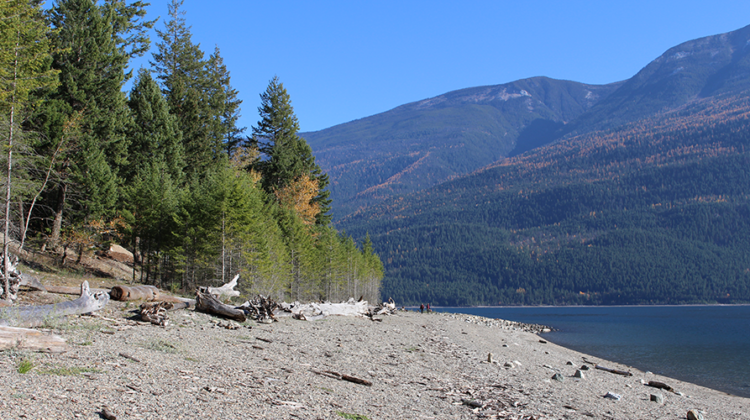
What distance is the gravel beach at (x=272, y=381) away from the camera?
25.8 ft

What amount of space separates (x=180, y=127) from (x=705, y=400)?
157ft

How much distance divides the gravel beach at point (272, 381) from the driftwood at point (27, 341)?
8.3 inches

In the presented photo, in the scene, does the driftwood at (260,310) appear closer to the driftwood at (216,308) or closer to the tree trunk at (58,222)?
the driftwood at (216,308)

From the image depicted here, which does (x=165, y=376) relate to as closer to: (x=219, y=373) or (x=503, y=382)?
(x=219, y=373)

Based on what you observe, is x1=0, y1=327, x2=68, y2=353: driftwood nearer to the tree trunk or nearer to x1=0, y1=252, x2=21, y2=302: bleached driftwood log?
x1=0, y1=252, x2=21, y2=302: bleached driftwood log

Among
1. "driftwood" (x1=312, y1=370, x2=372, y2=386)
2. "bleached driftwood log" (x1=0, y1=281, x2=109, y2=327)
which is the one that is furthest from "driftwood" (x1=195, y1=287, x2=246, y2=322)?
"driftwood" (x1=312, y1=370, x2=372, y2=386)

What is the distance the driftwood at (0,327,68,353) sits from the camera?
9.31 meters

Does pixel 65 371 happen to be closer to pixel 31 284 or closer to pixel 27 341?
pixel 27 341

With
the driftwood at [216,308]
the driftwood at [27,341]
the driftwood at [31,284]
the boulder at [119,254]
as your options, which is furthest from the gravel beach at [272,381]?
the boulder at [119,254]

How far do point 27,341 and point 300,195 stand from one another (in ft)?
137

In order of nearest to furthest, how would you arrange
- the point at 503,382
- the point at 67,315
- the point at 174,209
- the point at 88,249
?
the point at 67,315 < the point at 503,382 < the point at 88,249 < the point at 174,209

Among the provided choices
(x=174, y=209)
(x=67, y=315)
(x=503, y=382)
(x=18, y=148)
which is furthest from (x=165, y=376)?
(x=174, y=209)

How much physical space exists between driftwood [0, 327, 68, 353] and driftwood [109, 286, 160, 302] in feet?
26.1

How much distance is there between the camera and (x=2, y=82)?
18.7m
